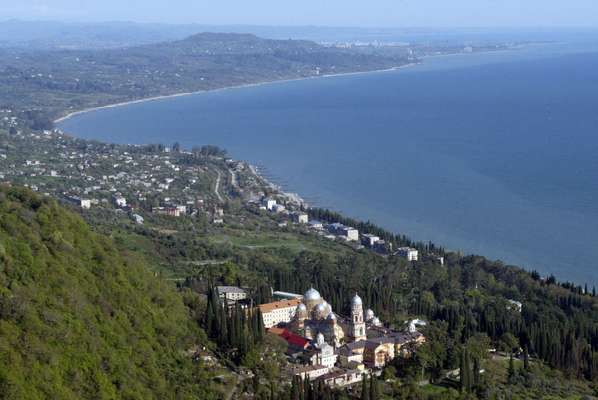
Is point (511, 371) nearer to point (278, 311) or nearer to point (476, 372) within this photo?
point (476, 372)

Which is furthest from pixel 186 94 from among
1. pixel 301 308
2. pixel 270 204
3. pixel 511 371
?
pixel 511 371

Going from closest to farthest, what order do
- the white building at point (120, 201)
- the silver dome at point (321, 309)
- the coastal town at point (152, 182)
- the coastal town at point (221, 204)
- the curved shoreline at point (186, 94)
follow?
the coastal town at point (221, 204)
the silver dome at point (321, 309)
the coastal town at point (152, 182)
the white building at point (120, 201)
the curved shoreline at point (186, 94)

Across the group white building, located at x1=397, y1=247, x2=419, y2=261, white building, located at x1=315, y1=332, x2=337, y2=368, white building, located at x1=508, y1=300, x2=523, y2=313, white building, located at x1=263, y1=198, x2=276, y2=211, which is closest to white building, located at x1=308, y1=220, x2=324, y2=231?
white building, located at x1=263, y1=198, x2=276, y2=211

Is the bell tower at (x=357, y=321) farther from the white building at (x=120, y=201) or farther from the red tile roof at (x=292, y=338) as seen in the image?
the white building at (x=120, y=201)

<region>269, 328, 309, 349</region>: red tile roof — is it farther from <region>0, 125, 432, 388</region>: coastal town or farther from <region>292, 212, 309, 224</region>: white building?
<region>292, 212, 309, 224</region>: white building

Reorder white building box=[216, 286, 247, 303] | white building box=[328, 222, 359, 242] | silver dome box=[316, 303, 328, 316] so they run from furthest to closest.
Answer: white building box=[328, 222, 359, 242] < white building box=[216, 286, 247, 303] < silver dome box=[316, 303, 328, 316]

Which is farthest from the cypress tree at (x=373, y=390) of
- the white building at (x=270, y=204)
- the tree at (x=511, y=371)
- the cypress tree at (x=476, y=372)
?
the white building at (x=270, y=204)
